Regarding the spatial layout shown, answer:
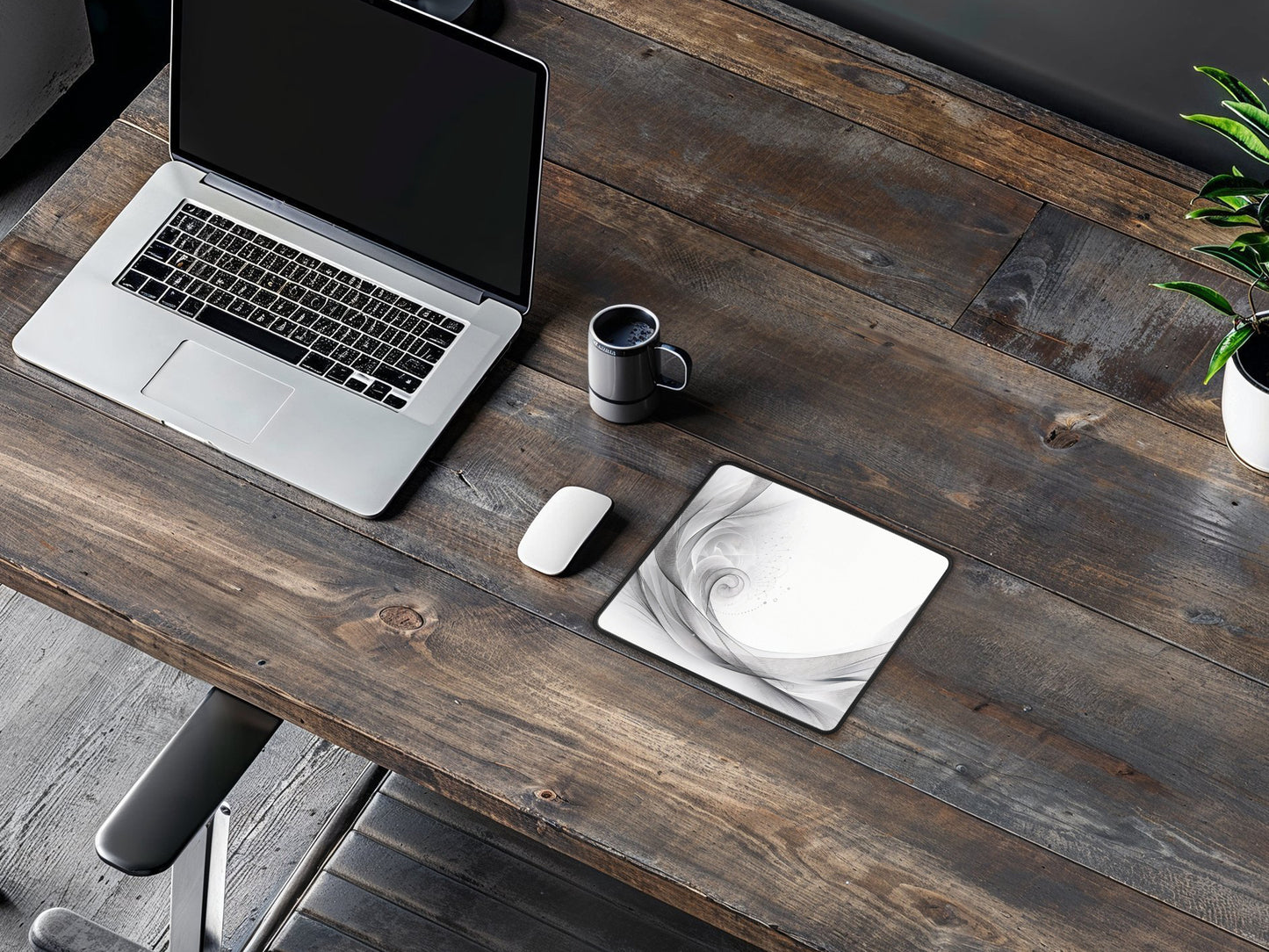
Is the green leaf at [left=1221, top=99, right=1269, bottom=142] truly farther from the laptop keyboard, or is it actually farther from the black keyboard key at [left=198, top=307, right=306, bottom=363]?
the black keyboard key at [left=198, top=307, right=306, bottom=363]

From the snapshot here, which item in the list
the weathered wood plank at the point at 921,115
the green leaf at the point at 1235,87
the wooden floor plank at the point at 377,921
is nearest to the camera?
the green leaf at the point at 1235,87

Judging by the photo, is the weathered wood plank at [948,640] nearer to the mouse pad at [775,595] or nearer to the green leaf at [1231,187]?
the mouse pad at [775,595]

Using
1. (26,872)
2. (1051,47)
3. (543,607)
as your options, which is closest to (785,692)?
(543,607)

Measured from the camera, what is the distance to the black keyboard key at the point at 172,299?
1312 mm

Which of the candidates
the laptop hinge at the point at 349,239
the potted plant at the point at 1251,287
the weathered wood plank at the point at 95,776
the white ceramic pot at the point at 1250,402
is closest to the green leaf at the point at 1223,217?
the potted plant at the point at 1251,287

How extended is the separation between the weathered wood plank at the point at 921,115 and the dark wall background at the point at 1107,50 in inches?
9.9

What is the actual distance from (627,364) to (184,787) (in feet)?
1.69

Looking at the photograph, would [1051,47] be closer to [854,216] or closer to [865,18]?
[865,18]

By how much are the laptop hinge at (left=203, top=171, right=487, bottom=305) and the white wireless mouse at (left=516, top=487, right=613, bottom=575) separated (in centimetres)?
23

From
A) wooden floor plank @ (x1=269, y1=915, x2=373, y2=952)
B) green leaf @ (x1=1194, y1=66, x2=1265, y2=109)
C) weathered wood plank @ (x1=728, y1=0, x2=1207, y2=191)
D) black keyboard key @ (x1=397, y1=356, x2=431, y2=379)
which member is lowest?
wooden floor plank @ (x1=269, y1=915, x2=373, y2=952)

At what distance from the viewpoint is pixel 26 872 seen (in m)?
1.79

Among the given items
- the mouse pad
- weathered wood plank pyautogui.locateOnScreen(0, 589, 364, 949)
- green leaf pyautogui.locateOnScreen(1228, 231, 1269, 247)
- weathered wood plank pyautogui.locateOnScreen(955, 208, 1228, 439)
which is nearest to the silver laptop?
the mouse pad

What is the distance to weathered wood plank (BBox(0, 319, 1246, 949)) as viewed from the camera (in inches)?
40.9

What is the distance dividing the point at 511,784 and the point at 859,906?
29 centimetres
